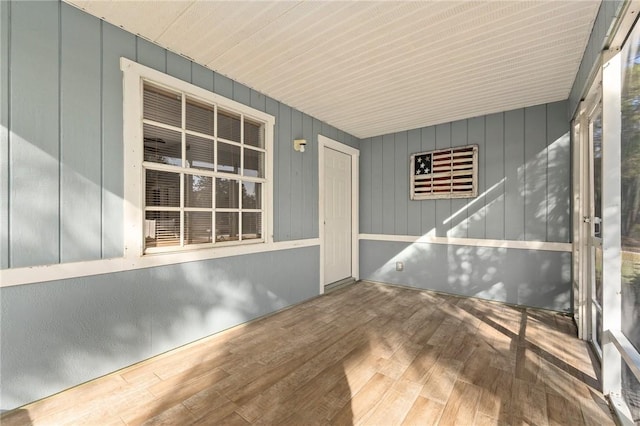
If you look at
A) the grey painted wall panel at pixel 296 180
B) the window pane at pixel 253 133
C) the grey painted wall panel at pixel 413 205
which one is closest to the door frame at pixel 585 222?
the grey painted wall panel at pixel 413 205

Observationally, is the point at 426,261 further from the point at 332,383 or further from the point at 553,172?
the point at 332,383

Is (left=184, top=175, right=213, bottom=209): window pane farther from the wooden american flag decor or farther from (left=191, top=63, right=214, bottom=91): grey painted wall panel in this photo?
the wooden american flag decor

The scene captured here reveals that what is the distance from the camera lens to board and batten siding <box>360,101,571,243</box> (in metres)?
3.34

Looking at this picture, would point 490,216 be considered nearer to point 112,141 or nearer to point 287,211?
point 287,211

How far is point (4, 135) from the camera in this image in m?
1.62

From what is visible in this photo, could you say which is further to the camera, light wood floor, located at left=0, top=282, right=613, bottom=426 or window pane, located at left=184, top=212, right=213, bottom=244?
window pane, located at left=184, top=212, right=213, bottom=244

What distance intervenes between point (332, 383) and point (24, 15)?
3.16 m

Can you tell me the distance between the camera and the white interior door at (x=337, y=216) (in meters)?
4.28

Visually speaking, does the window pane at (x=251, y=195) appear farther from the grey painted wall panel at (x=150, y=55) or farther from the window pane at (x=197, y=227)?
the grey painted wall panel at (x=150, y=55)

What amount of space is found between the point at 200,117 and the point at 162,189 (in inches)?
32.3

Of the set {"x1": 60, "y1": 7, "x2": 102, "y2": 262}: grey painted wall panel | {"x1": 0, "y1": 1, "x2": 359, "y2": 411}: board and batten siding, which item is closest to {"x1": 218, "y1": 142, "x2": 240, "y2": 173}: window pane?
{"x1": 0, "y1": 1, "x2": 359, "y2": 411}: board and batten siding

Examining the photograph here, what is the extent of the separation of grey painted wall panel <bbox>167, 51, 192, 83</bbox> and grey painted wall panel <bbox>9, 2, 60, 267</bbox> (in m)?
0.72

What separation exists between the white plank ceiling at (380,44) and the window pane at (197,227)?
57.8 inches

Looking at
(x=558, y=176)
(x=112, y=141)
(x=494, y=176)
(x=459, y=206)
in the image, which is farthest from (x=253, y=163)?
(x=558, y=176)
